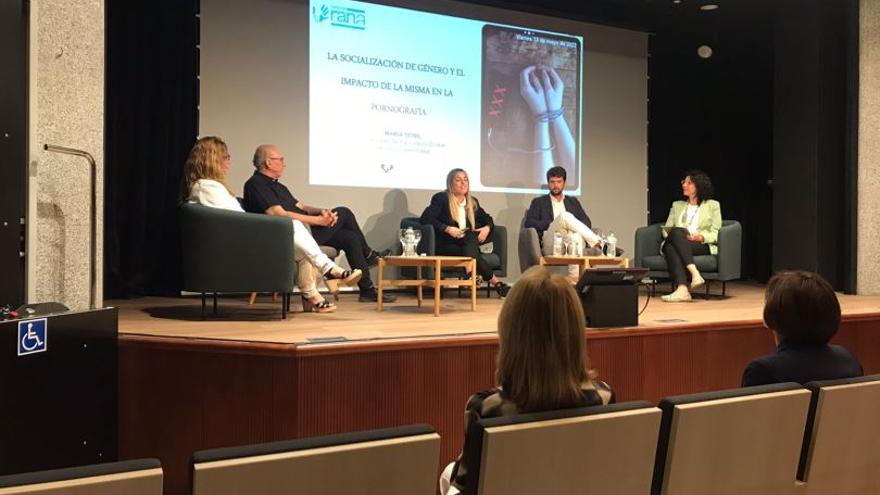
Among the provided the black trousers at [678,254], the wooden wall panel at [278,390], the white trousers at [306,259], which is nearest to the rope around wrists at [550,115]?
the black trousers at [678,254]

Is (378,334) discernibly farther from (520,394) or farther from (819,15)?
(819,15)

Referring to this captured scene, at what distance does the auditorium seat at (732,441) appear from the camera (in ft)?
5.15

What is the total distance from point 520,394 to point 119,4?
478 centimetres

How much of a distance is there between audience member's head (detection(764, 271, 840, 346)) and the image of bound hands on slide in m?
4.79

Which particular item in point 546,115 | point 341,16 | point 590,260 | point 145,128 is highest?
point 341,16

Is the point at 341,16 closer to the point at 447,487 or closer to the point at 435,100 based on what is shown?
the point at 435,100

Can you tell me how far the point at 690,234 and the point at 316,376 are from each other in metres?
3.94

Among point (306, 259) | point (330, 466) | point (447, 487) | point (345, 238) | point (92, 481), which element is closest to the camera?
point (92, 481)

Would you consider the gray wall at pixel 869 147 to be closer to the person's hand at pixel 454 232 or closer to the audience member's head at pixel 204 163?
the person's hand at pixel 454 232

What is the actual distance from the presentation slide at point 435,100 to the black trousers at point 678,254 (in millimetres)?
1532

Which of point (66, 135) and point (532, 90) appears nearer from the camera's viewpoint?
point (66, 135)

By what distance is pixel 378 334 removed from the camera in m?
2.99

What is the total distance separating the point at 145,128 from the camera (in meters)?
5.30

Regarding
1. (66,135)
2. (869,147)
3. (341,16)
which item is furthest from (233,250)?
(869,147)
